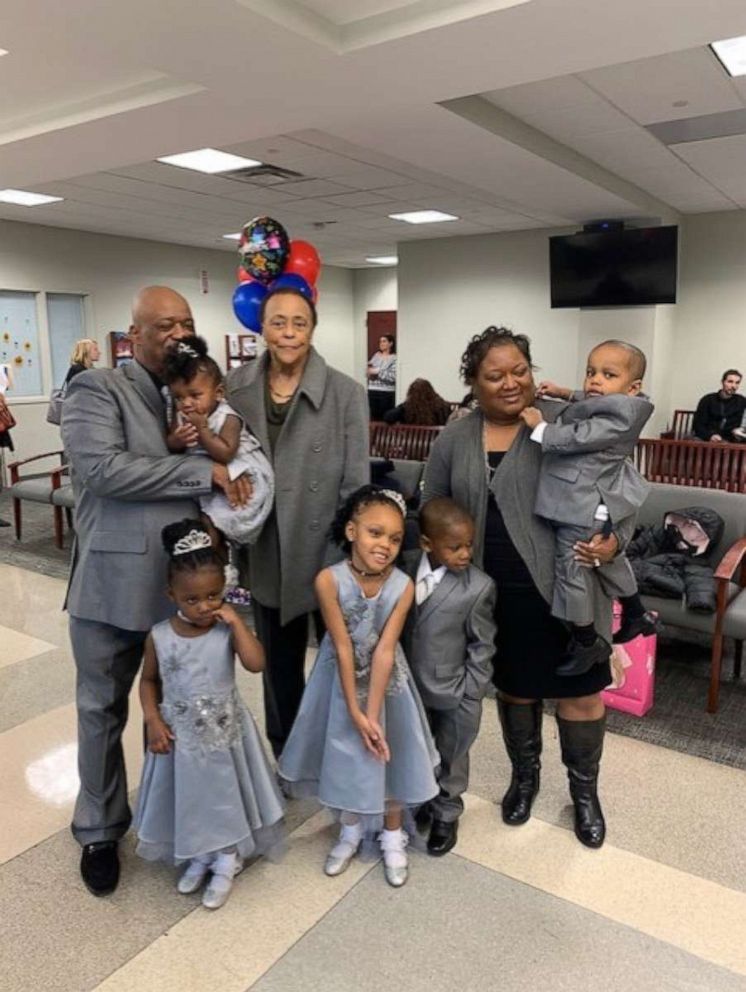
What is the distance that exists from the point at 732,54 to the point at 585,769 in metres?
3.57

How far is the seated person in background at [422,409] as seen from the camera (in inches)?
236

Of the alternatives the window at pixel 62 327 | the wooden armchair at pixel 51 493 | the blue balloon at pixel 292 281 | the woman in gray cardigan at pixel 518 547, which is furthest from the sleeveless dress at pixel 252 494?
the window at pixel 62 327

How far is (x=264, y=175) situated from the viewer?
18.5 ft

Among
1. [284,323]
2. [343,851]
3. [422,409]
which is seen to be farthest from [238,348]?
[343,851]

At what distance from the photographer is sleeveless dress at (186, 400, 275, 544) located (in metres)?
1.84

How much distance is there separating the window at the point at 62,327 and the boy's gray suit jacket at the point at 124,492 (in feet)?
24.5

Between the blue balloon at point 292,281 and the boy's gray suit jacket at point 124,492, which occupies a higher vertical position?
the blue balloon at point 292,281

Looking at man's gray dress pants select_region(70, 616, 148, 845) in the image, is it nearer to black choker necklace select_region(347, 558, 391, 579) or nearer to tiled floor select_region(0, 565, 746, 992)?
tiled floor select_region(0, 565, 746, 992)

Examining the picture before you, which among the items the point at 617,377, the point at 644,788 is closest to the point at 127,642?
the point at 617,377

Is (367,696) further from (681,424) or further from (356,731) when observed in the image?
(681,424)

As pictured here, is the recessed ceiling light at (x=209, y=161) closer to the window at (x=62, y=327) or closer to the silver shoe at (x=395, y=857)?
the window at (x=62, y=327)

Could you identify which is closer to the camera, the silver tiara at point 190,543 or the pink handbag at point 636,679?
the silver tiara at point 190,543

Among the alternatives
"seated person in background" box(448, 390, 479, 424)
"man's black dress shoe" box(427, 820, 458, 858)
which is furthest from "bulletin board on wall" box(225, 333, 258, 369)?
"man's black dress shoe" box(427, 820, 458, 858)

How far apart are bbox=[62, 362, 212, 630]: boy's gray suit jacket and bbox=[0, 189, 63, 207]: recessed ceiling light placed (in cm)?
556
